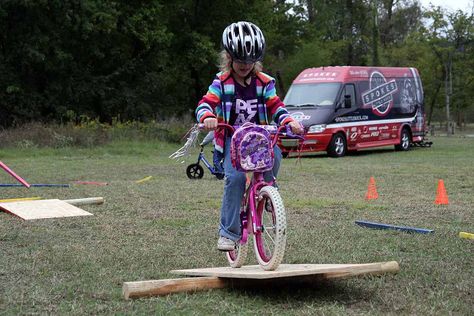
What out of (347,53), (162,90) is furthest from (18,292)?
(347,53)

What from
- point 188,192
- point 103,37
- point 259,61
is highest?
point 103,37

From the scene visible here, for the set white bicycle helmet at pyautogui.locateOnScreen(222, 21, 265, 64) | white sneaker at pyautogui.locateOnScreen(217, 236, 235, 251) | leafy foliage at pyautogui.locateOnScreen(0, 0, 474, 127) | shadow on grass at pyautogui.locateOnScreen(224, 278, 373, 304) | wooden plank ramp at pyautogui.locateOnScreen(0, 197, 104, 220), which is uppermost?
leafy foliage at pyautogui.locateOnScreen(0, 0, 474, 127)

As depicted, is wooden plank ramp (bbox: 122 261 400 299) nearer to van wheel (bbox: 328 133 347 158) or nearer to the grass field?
the grass field

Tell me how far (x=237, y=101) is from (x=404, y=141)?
22.3 metres

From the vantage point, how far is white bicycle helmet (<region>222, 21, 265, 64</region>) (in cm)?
492

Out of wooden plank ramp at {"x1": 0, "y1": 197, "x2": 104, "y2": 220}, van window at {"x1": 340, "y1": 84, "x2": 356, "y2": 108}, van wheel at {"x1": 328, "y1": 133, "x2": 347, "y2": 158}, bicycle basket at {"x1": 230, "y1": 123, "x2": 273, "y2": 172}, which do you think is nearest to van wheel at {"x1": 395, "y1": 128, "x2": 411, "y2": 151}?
van window at {"x1": 340, "y1": 84, "x2": 356, "y2": 108}

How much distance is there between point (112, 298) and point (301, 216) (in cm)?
420

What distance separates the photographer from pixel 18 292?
185 inches

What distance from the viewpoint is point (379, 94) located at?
24547 millimetres

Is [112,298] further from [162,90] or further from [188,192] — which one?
[162,90]

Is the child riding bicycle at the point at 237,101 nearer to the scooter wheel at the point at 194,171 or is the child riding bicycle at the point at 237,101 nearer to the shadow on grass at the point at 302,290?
the shadow on grass at the point at 302,290

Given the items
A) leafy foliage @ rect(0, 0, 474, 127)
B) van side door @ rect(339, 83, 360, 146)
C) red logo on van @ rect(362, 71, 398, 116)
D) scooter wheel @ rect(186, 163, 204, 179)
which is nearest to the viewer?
scooter wheel @ rect(186, 163, 204, 179)

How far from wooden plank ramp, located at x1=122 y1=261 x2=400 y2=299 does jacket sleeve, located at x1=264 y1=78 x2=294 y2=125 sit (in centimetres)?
112

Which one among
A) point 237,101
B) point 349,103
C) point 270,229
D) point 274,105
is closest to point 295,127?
point 274,105
